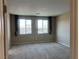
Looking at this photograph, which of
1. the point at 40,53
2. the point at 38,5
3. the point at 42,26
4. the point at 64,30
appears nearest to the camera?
the point at 38,5

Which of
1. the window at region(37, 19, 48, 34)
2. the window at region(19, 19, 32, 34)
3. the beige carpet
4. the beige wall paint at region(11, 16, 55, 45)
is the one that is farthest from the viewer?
the window at region(37, 19, 48, 34)

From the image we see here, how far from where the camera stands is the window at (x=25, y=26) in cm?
796

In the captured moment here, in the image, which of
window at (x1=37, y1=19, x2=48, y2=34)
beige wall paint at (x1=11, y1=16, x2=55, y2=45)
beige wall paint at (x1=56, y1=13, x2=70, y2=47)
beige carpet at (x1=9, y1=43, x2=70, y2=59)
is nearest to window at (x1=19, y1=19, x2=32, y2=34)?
beige wall paint at (x1=11, y1=16, x2=55, y2=45)

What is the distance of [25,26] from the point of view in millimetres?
8141

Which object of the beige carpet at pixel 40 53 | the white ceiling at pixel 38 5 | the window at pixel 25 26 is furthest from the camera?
the window at pixel 25 26

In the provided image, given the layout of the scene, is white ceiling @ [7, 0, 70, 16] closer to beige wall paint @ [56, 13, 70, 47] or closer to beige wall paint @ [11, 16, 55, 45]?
beige wall paint @ [56, 13, 70, 47]

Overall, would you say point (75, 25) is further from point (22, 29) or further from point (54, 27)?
point (54, 27)

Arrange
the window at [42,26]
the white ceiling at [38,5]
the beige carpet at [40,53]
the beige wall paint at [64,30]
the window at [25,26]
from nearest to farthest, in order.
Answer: the white ceiling at [38,5]
the beige carpet at [40,53]
the beige wall paint at [64,30]
the window at [25,26]
the window at [42,26]

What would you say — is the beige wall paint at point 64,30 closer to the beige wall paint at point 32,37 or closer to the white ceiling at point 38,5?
the beige wall paint at point 32,37

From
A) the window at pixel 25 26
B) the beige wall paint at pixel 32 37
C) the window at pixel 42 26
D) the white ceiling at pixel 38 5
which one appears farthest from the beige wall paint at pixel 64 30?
the window at pixel 25 26

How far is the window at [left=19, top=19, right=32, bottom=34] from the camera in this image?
7961 millimetres

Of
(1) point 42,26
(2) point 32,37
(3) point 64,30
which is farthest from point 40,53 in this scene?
(1) point 42,26

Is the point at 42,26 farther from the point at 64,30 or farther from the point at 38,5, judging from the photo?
the point at 38,5

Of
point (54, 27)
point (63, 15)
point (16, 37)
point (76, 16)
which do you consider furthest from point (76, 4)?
point (54, 27)
